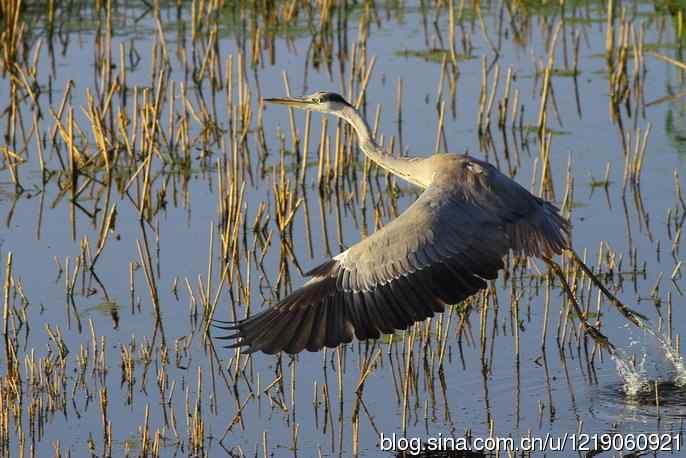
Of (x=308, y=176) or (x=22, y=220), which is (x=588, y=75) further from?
(x=22, y=220)

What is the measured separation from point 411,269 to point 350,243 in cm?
278

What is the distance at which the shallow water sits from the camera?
21.7 feet

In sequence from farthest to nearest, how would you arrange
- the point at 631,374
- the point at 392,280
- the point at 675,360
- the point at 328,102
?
1. the point at 328,102
2. the point at 675,360
3. the point at 631,374
4. the point at 392,280

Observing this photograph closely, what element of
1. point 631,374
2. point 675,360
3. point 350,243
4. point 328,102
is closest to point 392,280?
point 631,374

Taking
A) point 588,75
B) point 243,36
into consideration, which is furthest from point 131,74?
point 588,75

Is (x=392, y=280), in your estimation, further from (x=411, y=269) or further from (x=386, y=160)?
(x=386, y=160)

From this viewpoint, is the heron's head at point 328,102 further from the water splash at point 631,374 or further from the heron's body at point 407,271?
the water splash at point 631,374

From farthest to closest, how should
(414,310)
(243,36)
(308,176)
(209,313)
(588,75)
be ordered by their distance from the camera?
1. (243,36)
2. (588,75)
3. (308,176)
4. (209,313)
5. (414,310)

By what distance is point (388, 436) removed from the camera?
641 centimetres

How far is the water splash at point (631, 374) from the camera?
689cm

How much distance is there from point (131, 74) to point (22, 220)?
12.7 ft

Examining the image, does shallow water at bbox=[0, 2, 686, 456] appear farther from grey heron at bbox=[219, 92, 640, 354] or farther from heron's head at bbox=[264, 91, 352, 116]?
heron's head at bbox=[264, 91, 352, 116]

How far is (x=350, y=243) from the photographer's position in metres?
9.19

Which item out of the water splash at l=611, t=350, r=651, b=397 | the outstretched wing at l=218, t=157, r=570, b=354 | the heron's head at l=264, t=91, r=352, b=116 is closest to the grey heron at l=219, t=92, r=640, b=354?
the outstretched wing at l=218, t=157, r=570, b=354
